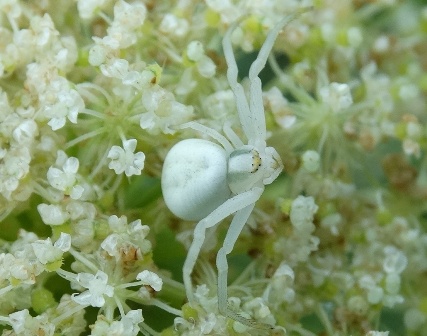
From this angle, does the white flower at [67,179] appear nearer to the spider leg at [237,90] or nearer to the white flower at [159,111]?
the white flower at [159,111]

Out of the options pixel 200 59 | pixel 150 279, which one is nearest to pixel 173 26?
pixel 200 59

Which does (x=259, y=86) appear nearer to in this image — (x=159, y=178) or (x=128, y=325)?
(x=159, y=178)

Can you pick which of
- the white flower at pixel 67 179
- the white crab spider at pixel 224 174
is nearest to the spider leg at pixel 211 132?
the white crab spider at pixel 224 174

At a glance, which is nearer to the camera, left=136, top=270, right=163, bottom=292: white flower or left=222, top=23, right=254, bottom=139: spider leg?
left=136, top=270, right=163, bottom=292: white flower

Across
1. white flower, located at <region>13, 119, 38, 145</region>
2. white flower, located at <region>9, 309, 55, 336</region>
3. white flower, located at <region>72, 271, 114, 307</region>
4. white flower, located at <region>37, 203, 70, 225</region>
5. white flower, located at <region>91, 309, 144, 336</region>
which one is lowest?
white flower, located at <region>9, 309, 55, 336</region>

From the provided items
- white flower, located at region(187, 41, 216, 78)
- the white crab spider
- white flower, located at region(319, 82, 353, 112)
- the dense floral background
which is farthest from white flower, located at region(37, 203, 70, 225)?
white flower, located at region(319, 82, 353, 112)

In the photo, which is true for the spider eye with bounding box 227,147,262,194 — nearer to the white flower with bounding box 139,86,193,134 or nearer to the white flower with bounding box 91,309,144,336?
the white flower with bounding box 139,86,193,134

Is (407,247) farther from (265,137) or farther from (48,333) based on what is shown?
(48,333)
